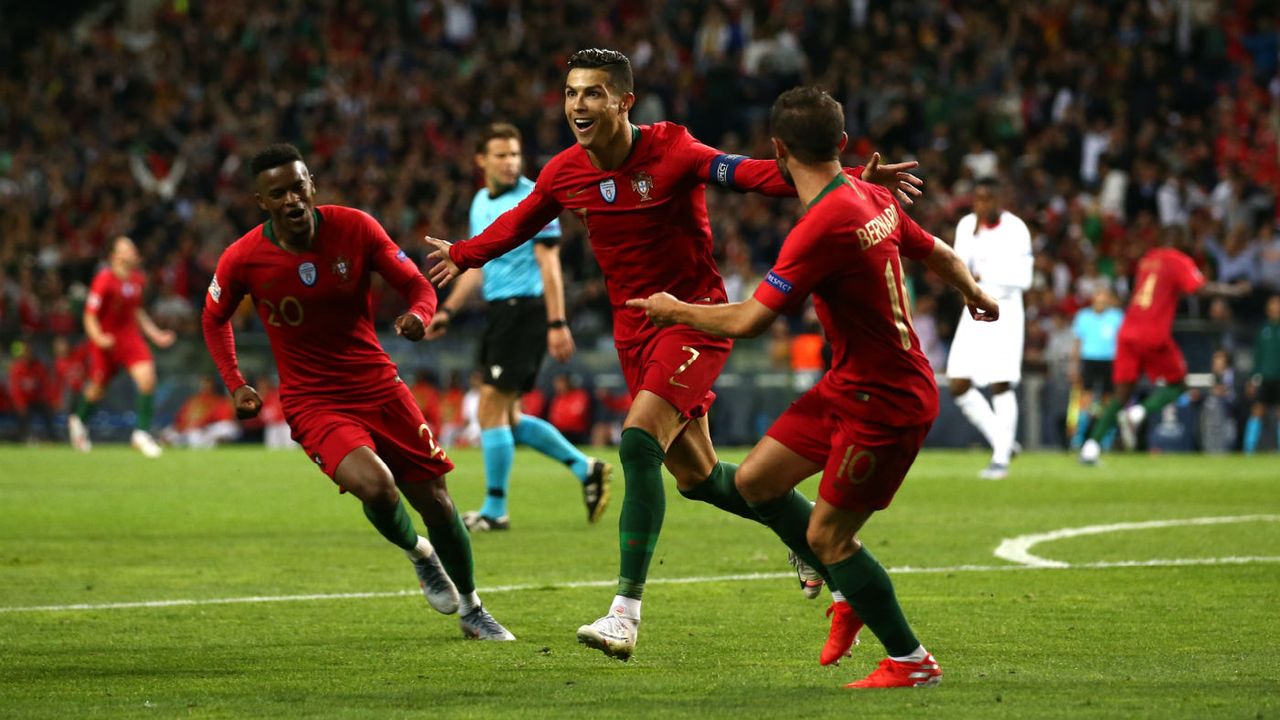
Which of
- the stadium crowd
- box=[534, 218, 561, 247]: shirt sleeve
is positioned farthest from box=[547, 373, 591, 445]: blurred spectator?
box=[534, 218, 561, 247]: shirt sleeve

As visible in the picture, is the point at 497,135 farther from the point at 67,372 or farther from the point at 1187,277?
the point at 67,372

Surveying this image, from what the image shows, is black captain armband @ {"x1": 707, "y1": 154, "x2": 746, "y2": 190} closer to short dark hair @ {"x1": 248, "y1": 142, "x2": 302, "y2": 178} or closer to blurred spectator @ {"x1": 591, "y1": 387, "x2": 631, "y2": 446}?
short dark hair @ {"x1": 248, "y1": 142, "x2": 302, "y2": 178}

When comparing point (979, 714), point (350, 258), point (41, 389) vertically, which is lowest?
point (41, 389)

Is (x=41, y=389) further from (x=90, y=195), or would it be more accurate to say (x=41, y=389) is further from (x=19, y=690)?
(x=19, y=690)

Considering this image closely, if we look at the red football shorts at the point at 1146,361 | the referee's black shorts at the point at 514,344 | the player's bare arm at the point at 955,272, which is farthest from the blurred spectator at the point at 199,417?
the player's bare arm at the point at 955,272

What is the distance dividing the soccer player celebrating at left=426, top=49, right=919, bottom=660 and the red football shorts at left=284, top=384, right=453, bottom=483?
653 millimetres

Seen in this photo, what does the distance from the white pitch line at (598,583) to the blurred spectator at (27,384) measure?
18.6 meters

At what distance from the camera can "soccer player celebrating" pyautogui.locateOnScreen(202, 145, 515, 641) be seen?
24.9ft

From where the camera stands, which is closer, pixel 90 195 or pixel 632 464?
pixel 632 464

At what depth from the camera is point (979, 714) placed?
Answer: 18.1 ft

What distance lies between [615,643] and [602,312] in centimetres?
1969

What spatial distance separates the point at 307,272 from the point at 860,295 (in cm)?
261

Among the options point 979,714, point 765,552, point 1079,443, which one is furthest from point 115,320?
point 979,714

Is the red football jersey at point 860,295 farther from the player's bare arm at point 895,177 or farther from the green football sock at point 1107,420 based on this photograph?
the green football sock at point 1107,420
